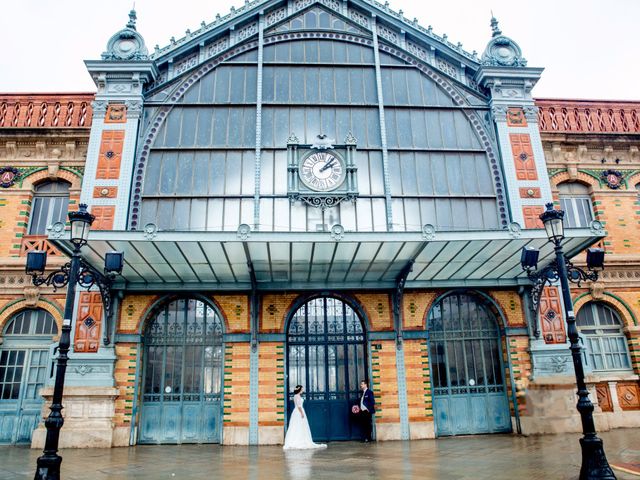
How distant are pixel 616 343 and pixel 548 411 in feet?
14.2

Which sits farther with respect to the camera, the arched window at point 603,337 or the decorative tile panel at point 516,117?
the decorative tile panel at point 516,117

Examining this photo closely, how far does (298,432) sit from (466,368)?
17.7 feet

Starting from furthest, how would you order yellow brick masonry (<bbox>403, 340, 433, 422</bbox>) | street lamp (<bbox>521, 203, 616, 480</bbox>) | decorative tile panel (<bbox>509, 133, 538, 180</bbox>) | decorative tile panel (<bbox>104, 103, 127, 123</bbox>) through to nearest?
1. decorative tile panel (<bbox>509, 133, 538, 180</bbox>)
2. decorative tile panel (<bbox>104, 103, 127, 123</bbox>)
3. yellow brick masonry (<bbox>403, 340, 433, 422</bbox>)
4. street lamp (<bbox>521, 203, 616, 480</bbox>)

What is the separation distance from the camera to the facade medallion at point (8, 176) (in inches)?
623

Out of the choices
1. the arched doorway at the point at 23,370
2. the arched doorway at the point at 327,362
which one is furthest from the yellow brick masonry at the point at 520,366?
the arched doorway at the point at 23,370

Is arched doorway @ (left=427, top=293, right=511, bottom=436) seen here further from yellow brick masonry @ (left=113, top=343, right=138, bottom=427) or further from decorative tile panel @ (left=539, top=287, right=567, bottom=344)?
yellow brick masonry @ (left=113, top=343, right=138, bottom=427)

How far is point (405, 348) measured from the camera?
1418cm

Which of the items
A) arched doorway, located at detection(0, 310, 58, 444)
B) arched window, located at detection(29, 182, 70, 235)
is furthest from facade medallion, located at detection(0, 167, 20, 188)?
arched doorway, located at detection(0, 310, 58, 444)

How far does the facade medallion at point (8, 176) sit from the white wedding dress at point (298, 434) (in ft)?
37.7

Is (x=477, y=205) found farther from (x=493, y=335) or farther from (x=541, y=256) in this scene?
(x=493, y=335)

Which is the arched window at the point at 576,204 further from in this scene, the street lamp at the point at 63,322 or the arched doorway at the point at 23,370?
the arched doorway at the point at 23,370

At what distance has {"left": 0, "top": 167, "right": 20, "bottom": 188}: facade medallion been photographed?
1583cm

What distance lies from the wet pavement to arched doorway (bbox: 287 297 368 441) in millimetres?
956

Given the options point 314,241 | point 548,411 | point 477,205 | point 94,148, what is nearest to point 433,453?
point 548,411
